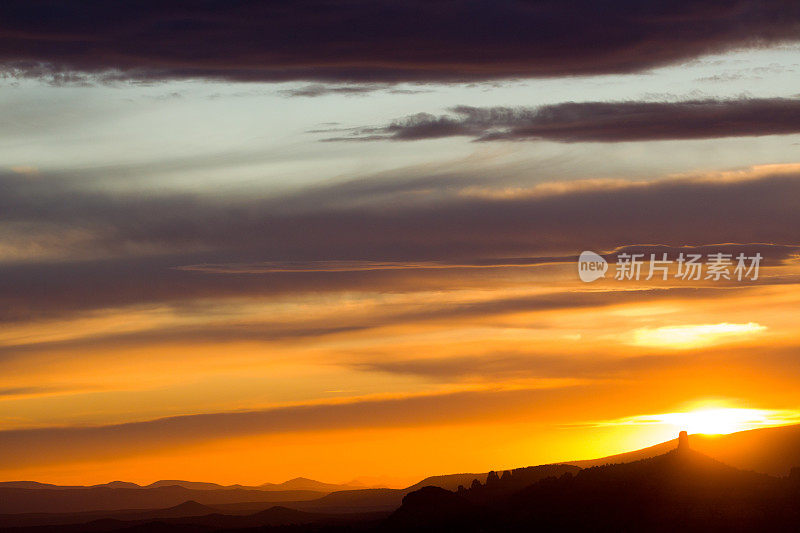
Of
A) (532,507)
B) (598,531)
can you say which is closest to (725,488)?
(598,531)

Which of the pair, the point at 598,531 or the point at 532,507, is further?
the point at 532,507

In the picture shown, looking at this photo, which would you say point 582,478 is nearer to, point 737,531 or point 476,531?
point 476,531

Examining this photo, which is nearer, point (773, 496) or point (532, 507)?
point (773, 496)

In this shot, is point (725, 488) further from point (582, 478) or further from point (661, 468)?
point (582, 478)

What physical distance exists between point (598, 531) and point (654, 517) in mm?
8664

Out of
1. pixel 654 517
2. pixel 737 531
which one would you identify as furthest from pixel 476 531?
pixel 737 531

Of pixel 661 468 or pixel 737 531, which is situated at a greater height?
pixel 661 468

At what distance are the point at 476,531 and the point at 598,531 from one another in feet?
75.1

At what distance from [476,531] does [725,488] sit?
1573 inches

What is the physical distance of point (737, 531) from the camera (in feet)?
555

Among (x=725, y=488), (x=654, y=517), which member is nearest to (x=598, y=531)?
(x=654, y=517)

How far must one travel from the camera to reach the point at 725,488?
179750 millimetres

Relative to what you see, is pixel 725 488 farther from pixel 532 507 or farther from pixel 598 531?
pixel 532 507

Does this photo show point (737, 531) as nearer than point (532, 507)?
Yes
